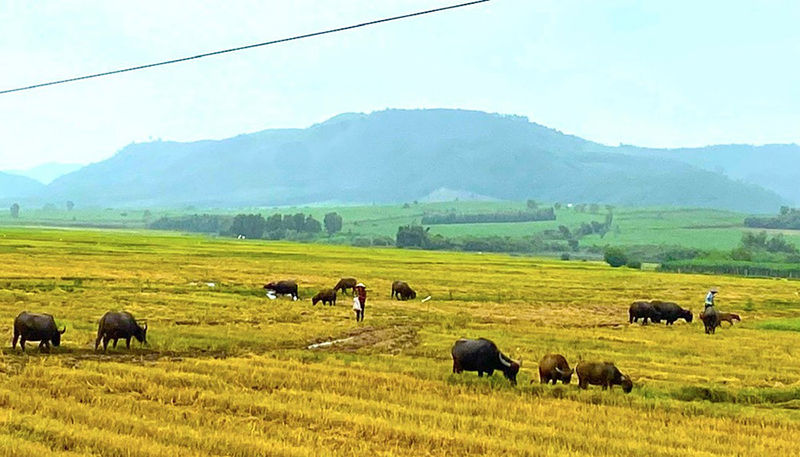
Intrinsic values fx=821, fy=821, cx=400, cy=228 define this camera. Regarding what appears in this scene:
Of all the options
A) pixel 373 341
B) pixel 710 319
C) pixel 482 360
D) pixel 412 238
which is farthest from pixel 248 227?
pixel 482 360

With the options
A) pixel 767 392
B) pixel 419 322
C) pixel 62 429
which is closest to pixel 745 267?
pixel 419 322

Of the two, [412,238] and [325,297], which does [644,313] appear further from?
[412,238]

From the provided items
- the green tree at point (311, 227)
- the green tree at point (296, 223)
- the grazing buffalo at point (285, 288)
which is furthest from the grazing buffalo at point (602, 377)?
the green tree at point (311, 227)

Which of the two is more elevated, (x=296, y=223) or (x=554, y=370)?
(x=296, y=223)

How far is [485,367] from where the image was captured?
814 inches

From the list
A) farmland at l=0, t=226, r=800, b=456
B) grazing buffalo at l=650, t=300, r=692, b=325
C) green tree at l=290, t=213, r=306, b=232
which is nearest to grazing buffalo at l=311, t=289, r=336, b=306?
farmland at l=0, t=226, r=800, b=456

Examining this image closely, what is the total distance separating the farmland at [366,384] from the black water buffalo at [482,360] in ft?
1.09

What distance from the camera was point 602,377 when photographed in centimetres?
1992

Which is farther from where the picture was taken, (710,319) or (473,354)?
(710,319)

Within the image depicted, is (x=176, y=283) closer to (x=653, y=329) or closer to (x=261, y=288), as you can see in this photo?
(x=261, y=288)

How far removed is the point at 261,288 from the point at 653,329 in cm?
2196

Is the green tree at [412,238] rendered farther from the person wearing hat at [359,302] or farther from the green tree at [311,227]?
the person wearing hat at [359,302]

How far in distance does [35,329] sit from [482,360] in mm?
12129

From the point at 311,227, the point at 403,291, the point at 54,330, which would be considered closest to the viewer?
the point at 54,330
